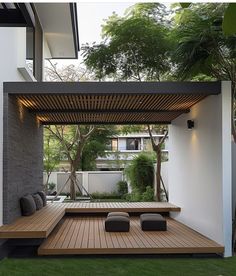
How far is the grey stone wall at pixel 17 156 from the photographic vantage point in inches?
286

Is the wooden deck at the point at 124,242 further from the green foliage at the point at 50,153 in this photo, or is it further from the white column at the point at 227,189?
the green foliage at the point at 50,153

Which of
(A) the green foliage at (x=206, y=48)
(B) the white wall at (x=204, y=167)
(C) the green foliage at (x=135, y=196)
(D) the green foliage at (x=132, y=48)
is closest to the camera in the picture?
(B) the white wall at (x=204, y=167)

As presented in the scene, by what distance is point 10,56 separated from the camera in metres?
7.88

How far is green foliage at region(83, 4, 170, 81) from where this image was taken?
1205 cm

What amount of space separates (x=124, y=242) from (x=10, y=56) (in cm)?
407

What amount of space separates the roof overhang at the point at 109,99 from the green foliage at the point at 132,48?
2.26 metres

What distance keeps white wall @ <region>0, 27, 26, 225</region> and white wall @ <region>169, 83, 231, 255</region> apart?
3.76 meters

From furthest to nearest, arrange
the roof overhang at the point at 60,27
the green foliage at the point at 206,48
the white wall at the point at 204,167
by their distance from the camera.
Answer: the roof overhang at the point at 60,27 → the green foliage at the point at 206,48 → the white wall at the point at 204,167

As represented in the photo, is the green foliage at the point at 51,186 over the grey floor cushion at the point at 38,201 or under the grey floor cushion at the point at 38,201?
under

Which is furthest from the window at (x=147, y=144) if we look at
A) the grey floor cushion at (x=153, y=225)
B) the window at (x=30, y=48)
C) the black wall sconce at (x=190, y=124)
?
the grey floor cushion at (x=153, y=225)

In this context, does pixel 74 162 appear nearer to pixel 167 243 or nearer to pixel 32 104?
pixel 32 104

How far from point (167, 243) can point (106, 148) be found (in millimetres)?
19050

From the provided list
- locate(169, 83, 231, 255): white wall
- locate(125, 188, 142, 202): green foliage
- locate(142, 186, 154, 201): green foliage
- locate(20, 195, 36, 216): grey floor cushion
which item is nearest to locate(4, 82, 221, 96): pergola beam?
locate(169, 83, 231, 255): white wall
